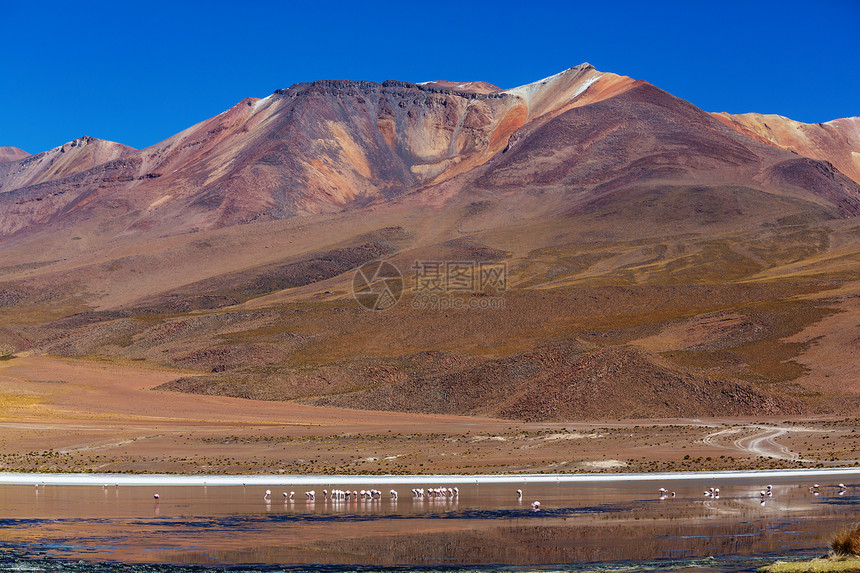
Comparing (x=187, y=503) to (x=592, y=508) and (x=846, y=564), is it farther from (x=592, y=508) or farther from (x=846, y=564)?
(x=846, y=564)

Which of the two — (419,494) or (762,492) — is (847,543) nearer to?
(762,492)

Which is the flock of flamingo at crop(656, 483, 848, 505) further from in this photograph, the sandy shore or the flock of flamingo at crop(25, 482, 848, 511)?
the sandy shore

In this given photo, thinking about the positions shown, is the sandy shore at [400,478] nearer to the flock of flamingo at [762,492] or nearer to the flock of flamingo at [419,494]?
the flock of flamingo at [419,494]

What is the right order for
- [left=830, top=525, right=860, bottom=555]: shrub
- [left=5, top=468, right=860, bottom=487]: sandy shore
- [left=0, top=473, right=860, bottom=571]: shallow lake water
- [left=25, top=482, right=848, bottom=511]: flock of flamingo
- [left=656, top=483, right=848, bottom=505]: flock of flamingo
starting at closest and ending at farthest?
[left=830, top=525, right=860, bottom=555]: shrub, [left=0, top=473, right=860, bottom=571]: shallow lake water, [left=656, top=483, right=848, bottom=505]: flock of flamingo, [left=25, top=482, right=848, bottom=511]: flock of flamingo, [left=5, top=468, right=860, bottom=487]: sandy shore

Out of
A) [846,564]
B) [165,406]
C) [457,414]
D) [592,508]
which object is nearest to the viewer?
[846,564]

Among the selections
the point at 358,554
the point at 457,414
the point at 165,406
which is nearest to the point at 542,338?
the point at 457,414

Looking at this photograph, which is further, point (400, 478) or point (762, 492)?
point (400, 478)

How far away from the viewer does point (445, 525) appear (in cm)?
2933

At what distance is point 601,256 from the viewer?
577ft

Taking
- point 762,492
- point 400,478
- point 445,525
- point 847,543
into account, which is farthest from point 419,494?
point 847,543

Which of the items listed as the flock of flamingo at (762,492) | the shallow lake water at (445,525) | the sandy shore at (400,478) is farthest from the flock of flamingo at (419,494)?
the sandy shore at (400,478)

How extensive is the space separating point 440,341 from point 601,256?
225 feet

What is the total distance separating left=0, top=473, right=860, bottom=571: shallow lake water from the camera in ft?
78.8

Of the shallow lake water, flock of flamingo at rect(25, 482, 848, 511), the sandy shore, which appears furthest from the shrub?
the sandy shore
